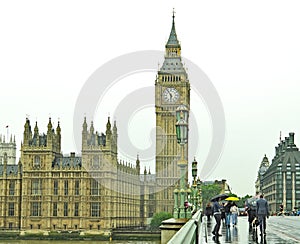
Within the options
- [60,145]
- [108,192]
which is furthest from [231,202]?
[60,145]

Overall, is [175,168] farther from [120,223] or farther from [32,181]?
[32,181]

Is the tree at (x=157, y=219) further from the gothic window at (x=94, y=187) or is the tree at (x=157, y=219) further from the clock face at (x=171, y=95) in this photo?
the clock face at (x=171, y=95)

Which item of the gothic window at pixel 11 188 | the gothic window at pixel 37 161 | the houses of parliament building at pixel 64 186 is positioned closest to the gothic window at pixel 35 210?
the houses of parliament building at pixel 64 186

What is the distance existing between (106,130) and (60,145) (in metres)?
9.29

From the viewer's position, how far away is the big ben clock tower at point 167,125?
107 meters

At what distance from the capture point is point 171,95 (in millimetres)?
109688

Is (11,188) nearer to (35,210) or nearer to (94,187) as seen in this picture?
(35,210)

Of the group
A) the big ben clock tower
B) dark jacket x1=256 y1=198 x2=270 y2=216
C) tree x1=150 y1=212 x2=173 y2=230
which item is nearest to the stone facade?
tree x1=150 y1=212 x2=173 y2=230

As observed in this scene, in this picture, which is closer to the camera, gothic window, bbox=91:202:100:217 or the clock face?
gothic window, bbox=91:202:100:217

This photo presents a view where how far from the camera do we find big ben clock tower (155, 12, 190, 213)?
107250mm

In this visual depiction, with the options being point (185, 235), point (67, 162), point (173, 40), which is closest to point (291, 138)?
point (173, 40)

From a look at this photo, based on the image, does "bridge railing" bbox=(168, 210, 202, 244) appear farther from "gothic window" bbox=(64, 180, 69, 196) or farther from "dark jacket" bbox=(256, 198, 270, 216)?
"gothic window" bbox=(64, 180, 69, 196)

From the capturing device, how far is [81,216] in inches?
3514

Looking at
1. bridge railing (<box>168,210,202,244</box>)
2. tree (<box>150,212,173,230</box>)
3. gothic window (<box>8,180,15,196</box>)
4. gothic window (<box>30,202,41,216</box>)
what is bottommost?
tree (<box>150,212,173,230</box>)
